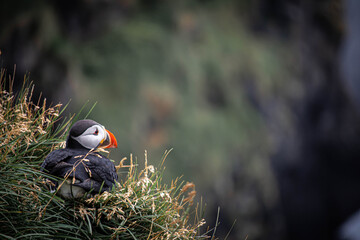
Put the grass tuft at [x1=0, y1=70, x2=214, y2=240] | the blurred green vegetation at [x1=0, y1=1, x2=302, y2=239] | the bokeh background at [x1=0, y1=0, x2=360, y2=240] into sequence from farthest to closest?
the blurred green vegetation at [x1=0, y1=1, x2=302, y2=239]
the bokeh background at [x1=0, y1=0, x2=360, y2=240]
the grass tuft at [x1=0, y1=70, x2=214, y2=240]

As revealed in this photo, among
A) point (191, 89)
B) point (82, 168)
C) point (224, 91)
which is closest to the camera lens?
point (82, 168)

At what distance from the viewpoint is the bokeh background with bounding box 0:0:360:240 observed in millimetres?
5527

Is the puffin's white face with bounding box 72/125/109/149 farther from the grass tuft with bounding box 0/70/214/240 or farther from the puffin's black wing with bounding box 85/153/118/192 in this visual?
the grass tuft with bounding box 0/70/214/240

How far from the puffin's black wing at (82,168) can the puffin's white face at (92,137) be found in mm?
40

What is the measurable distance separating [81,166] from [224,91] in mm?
5804

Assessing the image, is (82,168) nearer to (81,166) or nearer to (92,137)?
(81,166)

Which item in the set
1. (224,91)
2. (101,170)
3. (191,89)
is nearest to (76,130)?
(101,170)

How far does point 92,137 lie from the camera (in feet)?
4.94

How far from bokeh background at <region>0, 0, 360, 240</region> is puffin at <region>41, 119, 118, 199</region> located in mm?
2983

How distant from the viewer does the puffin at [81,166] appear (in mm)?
1396

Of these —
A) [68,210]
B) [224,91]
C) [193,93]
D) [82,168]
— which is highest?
[82,168]

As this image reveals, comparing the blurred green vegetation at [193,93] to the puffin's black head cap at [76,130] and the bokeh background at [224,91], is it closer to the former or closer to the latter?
the bokeh background at [224,91]

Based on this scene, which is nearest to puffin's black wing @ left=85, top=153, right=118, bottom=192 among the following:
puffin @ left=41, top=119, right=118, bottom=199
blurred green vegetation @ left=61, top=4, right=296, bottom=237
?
puffin @ left=41, top=119, right=118, bottom=199

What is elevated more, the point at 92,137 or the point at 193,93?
the point at 92,137
